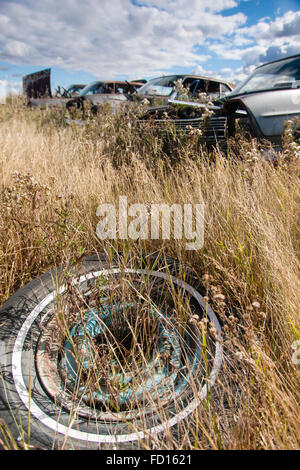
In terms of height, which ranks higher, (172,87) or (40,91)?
(40,91)

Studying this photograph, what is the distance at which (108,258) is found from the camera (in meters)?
1.97

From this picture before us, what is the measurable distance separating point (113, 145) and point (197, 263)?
2624mm

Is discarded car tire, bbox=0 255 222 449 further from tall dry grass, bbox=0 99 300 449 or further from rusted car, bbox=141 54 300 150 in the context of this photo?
rusted car, bbox=141 54 300 150

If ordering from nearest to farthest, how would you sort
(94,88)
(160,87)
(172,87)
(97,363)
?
1. (97,363)
2. (172,87)
3. (160,87)
4. (94,88)

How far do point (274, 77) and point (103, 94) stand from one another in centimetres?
436

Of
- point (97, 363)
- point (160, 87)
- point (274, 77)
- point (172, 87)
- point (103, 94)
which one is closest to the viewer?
point (97, 363)

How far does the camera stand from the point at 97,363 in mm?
1524

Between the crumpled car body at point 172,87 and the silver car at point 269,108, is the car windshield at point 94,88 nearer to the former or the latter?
the crumpled car body at point 172,87

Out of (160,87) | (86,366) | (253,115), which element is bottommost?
(86,366)

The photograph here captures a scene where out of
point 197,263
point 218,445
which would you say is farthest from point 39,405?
point 197,263

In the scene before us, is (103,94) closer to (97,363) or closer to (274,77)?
(274,77)

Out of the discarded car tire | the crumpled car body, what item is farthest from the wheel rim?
the crumpled car body

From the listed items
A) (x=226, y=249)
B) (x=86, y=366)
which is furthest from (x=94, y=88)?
(x=86, y=366)
